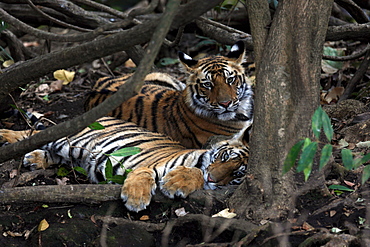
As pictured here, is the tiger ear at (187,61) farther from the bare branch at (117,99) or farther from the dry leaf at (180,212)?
the bare branch at (117,99)

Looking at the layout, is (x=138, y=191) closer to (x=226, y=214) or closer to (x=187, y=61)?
(x=226, y=214)

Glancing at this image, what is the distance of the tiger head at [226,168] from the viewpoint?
3.08m

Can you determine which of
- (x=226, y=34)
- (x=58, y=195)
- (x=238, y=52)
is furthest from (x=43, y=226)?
(x=226, y=34)

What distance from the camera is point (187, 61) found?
14.7 ft

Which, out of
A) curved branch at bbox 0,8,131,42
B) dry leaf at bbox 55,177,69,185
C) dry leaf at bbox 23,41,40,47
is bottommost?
dry leaf at bbox 23,41,40,47

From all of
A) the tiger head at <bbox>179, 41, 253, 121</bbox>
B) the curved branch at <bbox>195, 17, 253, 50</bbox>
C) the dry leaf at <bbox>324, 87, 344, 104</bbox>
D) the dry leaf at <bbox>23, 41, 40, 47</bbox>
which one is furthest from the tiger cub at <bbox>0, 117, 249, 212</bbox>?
the dry leaf at <bbox>23, 41, 40, 47</bbox>

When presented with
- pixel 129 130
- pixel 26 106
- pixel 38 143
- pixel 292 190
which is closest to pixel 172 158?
pixel 129 130

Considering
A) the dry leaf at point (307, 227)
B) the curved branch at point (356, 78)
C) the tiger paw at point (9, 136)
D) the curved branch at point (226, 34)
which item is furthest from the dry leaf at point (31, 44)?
the dry leaf at point (307, 227)

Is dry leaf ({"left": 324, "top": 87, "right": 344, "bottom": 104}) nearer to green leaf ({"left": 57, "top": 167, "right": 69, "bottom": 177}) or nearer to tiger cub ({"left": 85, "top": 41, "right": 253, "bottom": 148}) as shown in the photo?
tiger cub ({"left": 85, "top": 41, "right": 253, "bottom": 148})

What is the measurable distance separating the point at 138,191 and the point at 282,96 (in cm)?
97

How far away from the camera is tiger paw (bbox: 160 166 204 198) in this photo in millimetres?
2816

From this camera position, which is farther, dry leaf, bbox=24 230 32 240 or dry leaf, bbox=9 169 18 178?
dry leaf, bbox=9 169 18 178

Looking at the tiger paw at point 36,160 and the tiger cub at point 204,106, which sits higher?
the tiger cub at point 204,106

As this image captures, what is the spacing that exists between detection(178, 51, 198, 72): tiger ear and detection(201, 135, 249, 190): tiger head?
138cm
